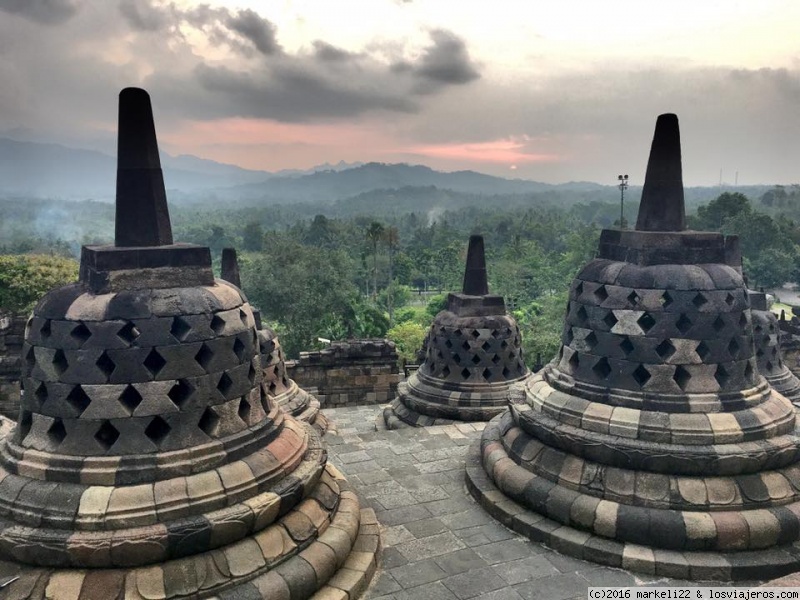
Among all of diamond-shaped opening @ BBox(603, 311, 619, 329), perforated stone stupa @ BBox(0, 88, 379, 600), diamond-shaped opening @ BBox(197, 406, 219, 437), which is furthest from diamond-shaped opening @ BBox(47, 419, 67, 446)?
diamond-shaped opening @ BBox(603, 311, 619, 329)

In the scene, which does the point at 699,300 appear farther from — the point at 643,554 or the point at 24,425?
the point at 24,425

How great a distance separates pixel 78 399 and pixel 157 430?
0.62 m

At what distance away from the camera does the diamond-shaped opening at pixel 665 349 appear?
568 cm

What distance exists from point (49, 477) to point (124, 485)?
58 cm

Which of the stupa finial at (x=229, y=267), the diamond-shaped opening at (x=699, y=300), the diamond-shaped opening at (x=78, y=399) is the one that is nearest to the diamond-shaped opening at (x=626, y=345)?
the diamond-shaped opening at (x=699, y=300)

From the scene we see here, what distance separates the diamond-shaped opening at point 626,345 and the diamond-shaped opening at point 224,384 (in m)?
3.77

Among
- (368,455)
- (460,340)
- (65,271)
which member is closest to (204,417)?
(368,455)

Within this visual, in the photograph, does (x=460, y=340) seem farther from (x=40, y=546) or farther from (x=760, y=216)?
(x=760, y=216)

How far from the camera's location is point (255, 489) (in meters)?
4.58

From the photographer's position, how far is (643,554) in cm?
507

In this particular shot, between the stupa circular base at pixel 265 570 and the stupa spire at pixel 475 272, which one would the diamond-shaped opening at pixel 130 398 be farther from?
the stupa spire at pixel 475 272

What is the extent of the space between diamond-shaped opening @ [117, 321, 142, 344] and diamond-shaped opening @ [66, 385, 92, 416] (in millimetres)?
480

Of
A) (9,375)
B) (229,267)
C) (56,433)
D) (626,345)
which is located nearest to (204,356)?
(56,433)

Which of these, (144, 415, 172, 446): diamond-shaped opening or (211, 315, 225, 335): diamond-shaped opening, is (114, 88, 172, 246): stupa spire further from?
(144, 415, 172, 446): diamond-shaped opening
